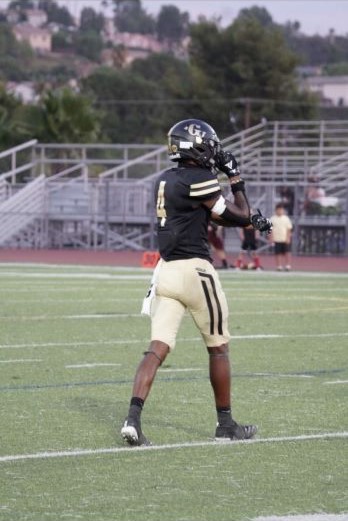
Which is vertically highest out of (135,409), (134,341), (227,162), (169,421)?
(227,162)

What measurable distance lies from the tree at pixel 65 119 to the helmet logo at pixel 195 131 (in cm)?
4524

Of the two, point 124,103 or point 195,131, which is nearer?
point 195,131

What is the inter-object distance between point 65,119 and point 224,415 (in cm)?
4601

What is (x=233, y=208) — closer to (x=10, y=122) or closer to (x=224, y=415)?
(x=224, y=415)

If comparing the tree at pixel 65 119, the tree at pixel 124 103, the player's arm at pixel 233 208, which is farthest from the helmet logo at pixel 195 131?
the tree at pixel 124 103

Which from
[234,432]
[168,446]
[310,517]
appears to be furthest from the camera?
[234,432]

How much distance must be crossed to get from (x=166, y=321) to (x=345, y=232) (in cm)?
2901

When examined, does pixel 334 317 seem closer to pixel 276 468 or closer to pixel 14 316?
pixel 14 316

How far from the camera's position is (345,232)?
3706cm

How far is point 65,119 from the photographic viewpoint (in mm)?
53844

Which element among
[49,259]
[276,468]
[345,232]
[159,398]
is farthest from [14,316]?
[345,232]

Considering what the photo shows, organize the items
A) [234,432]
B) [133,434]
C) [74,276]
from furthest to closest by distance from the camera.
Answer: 1. [74,276]
2. [234,432]
3. [133,434]

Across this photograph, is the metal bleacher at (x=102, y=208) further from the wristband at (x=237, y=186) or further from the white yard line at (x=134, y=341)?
the wristband at (x=237, y=186)

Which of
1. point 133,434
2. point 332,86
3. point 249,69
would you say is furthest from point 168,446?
point 332,86
